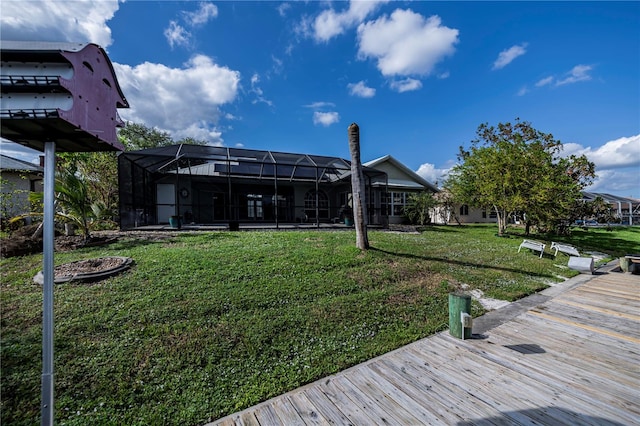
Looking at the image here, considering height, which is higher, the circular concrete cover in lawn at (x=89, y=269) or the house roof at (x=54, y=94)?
the house roof at (x=54, y=94)

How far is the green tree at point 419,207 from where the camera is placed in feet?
59.5

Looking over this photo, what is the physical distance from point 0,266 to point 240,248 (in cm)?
480

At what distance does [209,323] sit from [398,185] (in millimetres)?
17970

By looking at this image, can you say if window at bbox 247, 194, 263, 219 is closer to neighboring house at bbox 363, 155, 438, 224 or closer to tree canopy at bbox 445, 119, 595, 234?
neighboring house at bbox 363, 155, 438, 224

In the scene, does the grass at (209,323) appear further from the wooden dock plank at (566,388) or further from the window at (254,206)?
the window at (254,206)

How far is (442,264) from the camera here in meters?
6.95

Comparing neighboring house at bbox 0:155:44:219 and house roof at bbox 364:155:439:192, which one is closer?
neighboring house at bbox 0:155:44:219

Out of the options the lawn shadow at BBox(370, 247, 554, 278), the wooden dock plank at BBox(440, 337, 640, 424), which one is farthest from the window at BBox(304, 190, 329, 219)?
the wooden dock plank at BBox(440, 337, 640, 424)

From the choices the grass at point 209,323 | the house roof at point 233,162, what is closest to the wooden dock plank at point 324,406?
the grass at point 209,323

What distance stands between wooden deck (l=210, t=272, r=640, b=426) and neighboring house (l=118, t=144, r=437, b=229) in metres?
8.50

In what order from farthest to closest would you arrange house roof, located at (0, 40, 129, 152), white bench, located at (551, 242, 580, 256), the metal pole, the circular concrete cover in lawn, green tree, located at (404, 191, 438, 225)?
1. green tree, located at (404, 191, 438, 225)
2. white bench, located at (551, 242, 580, 256)
3. the circular concrete cover in lawn
4. the metal pole
5. house roof, located at (0, 40, 129, 152)

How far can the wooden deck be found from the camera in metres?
2.22

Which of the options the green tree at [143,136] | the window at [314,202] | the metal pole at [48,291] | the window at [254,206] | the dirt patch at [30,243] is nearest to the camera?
the metal pole at [48,291]

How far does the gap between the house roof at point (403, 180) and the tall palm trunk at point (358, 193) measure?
12264mm
